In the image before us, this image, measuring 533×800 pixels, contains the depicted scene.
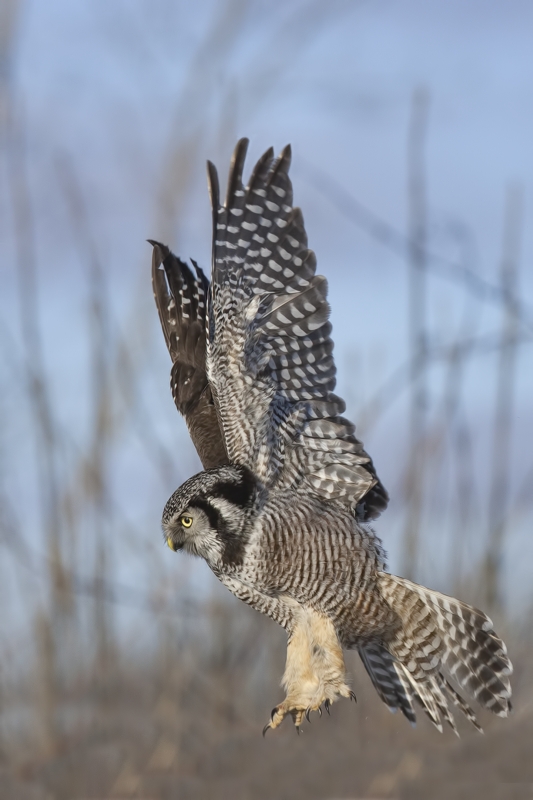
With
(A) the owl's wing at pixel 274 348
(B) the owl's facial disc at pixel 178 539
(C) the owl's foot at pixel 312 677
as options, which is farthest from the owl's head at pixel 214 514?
(C) the owl's foot at pixel 312 677

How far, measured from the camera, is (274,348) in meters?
3.75

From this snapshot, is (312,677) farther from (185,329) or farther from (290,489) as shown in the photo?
(185,329)

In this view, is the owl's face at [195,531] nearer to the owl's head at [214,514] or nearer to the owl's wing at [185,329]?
the owl's head at [214,514]

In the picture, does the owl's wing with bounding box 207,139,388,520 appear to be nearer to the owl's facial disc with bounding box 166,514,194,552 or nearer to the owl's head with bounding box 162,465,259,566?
the owl's head with bounding box 162,465,259,566

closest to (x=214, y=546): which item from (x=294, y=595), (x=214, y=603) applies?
(x=294, y=595)

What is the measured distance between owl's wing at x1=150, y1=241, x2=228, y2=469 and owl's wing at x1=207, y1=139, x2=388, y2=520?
58 cm

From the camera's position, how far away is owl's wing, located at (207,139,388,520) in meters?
3.68

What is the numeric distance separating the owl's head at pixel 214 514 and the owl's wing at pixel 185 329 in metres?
0.65

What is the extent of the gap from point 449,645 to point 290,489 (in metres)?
0.98

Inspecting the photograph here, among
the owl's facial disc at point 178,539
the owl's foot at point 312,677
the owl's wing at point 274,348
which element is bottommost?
the owl's foot at point 312,677

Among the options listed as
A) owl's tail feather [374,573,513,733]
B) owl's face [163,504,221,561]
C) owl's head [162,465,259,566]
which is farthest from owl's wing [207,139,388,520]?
owl's tail feather [374,573,513,733]

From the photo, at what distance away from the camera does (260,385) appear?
3.70 m

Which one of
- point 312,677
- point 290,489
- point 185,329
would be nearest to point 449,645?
point 312,677

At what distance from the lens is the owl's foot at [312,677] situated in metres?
3.57
